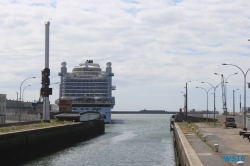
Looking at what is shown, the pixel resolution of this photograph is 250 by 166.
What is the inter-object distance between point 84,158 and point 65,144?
1559 centimetres

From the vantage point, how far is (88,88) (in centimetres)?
11594

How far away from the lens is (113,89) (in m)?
126

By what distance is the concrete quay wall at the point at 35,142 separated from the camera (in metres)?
31.1

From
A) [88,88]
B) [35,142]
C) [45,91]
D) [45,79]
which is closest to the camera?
[35,142]

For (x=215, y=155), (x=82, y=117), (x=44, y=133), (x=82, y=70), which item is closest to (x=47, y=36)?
(x=82, y=117)

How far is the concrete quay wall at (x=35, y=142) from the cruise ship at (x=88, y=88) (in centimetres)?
4497

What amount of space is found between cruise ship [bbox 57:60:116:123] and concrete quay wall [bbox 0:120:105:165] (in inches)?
1770

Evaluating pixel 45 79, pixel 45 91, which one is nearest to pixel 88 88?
pixel 45 91

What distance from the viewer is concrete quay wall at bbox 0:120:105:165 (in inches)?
1225

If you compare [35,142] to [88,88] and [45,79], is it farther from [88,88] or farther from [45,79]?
[88,88]

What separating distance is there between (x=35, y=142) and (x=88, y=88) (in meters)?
77.3

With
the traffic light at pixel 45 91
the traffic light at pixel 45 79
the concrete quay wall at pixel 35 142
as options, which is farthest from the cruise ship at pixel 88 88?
the traffic light at pixel 45 79

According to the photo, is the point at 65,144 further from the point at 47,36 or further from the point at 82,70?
the point at 82,70

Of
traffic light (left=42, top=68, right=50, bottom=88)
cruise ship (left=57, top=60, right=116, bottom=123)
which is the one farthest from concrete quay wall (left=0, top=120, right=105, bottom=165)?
cruise ship (left=57, top=60, right=116, bottom=123)
